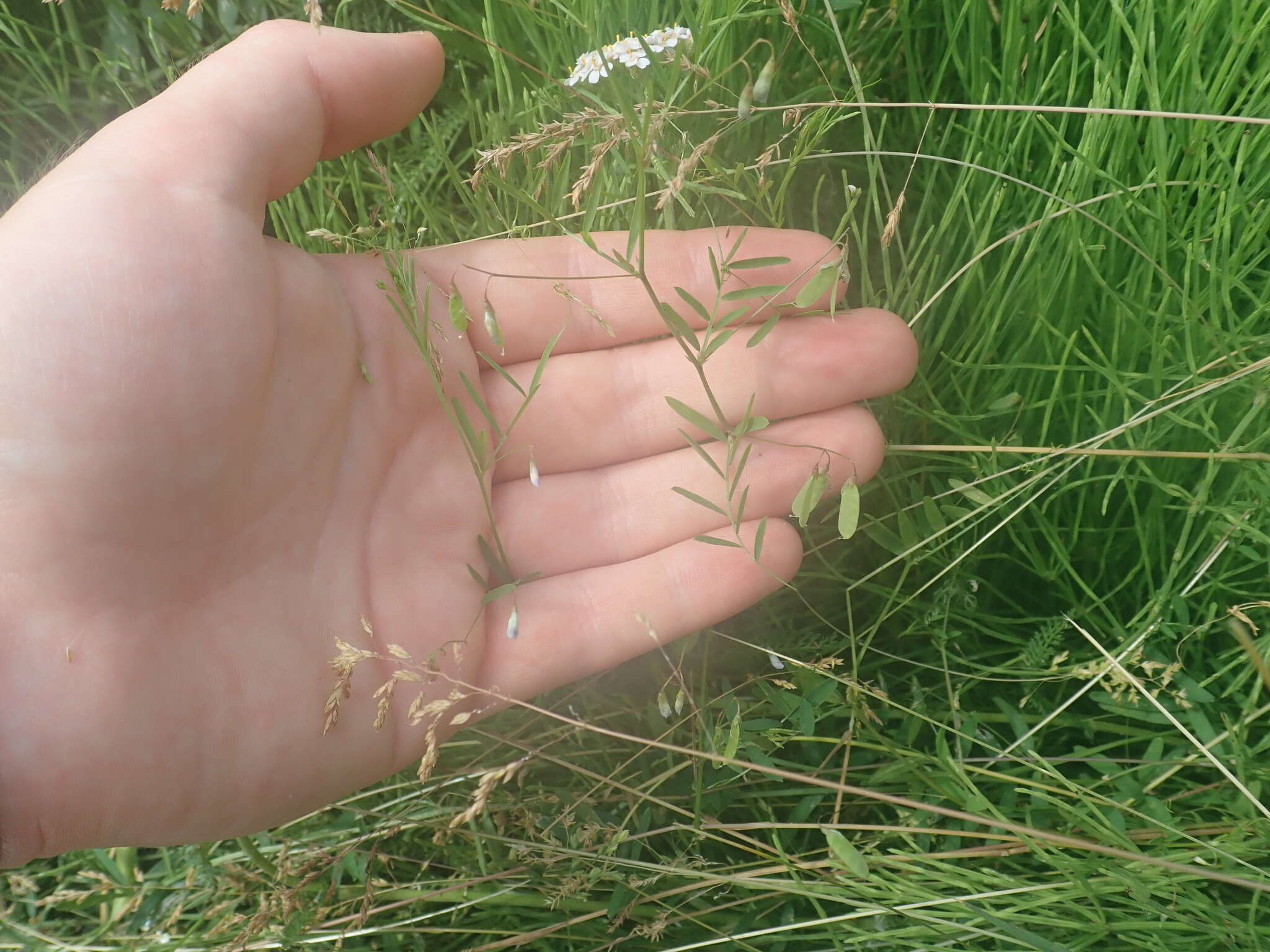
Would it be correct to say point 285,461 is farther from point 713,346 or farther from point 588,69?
point 588,69

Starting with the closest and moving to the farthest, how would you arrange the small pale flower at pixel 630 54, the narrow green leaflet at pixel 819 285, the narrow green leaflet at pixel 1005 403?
the narrow green leaflet at pixel 819 285, the small pale flower at pixel 630 54, the narrow green leaflet at pixel 1005 403

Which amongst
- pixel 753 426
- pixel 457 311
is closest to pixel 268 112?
pixel 457 311

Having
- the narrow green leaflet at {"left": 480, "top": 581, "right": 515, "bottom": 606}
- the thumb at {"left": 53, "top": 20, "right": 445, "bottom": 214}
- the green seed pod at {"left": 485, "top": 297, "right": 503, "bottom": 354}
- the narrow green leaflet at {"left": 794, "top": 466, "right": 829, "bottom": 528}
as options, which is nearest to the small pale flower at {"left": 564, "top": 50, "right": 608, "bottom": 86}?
the thumb at {"left": 53, "top": 20, "right": 445, "bottom": 214}

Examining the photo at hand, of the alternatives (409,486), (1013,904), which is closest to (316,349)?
(409,486)

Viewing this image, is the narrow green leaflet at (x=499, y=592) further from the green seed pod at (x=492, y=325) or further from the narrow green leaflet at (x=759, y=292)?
the narrow green leaflet at (x=759, y=292)

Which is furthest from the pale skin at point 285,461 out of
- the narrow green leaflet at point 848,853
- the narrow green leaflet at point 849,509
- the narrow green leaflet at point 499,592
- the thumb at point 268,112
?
A: the narrow green leaflet at point 848,853
